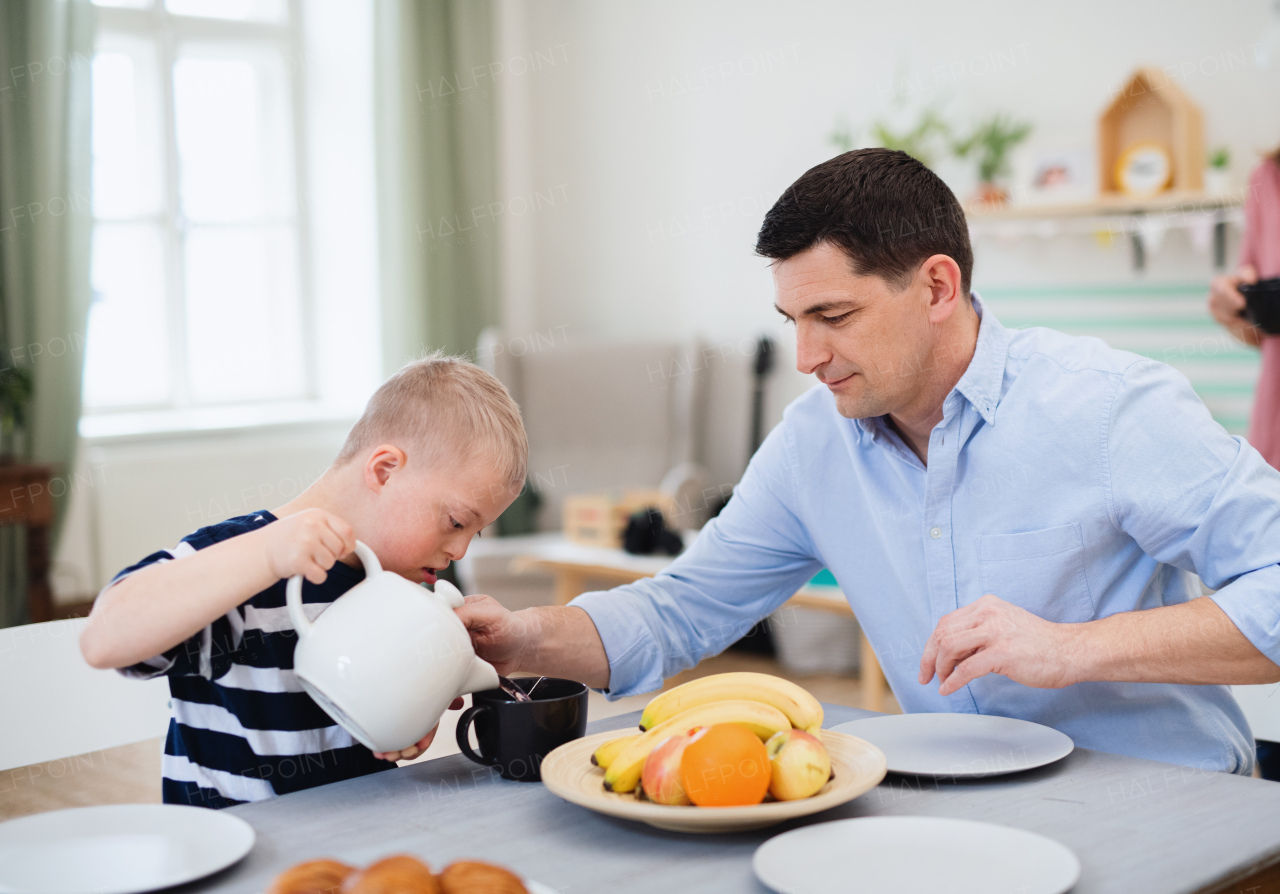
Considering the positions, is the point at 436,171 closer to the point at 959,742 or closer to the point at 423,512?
the point at 423,512

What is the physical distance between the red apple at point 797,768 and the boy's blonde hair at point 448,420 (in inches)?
14.9

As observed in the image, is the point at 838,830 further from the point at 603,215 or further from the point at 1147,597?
the point at 603,215

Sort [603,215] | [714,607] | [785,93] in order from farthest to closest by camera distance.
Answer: [603,215] → [785,93] → [714,607]

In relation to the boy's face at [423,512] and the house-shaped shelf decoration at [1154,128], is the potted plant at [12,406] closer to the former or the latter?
the boy's face at [423,512]

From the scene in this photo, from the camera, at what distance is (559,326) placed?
5250 millimetres

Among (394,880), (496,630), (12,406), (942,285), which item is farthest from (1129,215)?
(12,406)

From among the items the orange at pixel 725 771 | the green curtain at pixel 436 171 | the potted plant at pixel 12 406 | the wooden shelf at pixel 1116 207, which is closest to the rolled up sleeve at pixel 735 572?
the orange at pixel 725 771

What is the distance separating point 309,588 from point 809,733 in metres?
0.50

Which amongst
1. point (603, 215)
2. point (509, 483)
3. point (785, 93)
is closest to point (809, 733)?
point (509, 483)

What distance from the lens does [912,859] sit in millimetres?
797

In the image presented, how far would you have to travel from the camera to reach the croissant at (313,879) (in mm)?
627

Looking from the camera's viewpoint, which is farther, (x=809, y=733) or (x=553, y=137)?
(x=553, y=137)

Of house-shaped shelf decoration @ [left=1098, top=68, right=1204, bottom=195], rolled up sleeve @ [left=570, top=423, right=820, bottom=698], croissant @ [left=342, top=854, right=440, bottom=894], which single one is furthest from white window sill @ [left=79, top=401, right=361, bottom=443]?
croissant @ [left=342, top=854, right=440, bottom=894]

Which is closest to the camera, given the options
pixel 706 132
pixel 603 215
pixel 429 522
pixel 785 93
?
pixel 429 522
